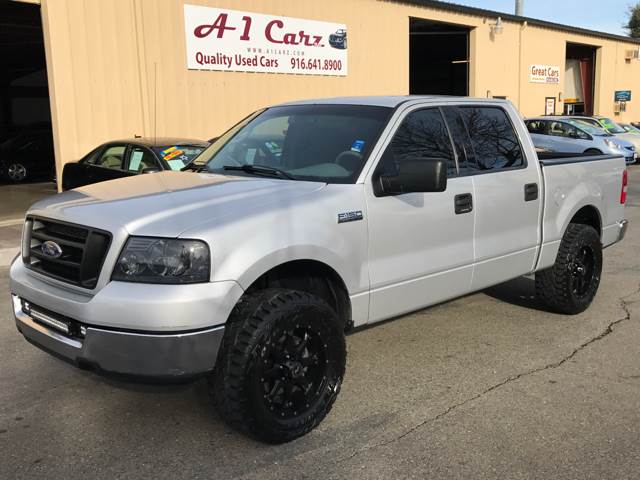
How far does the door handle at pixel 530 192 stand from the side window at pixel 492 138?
0.58ft

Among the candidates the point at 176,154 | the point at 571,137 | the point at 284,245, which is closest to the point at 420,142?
the point at 284,245

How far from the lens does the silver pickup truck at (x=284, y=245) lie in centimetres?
295

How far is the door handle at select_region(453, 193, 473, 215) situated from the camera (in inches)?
167

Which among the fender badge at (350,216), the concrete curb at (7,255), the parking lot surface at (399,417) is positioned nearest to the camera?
the parking lot surface at (399,417)

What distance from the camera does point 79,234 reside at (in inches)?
126

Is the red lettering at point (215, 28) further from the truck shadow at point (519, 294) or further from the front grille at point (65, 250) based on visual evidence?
the front grille at point (65, 250)

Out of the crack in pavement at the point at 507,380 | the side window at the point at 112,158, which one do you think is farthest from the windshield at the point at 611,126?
the crack in pavement at the point at 507,380

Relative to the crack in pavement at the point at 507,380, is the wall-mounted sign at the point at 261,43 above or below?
above

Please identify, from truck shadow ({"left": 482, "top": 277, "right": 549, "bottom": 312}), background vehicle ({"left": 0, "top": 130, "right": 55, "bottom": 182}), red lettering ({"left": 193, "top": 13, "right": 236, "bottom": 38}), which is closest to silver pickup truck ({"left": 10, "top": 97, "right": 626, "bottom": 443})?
truck shadow ({"left": 482, "top": 277, "right": 549, "bottom": 312})

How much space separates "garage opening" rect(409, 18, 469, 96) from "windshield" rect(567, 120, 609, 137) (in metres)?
5.22

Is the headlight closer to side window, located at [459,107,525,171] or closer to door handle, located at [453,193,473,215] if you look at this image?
door handle, located at [453,193,473,215]

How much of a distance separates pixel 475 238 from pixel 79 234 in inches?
102

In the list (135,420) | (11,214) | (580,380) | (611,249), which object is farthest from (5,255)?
(611,249)

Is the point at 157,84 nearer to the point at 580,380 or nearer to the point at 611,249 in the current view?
the point at 611,249
